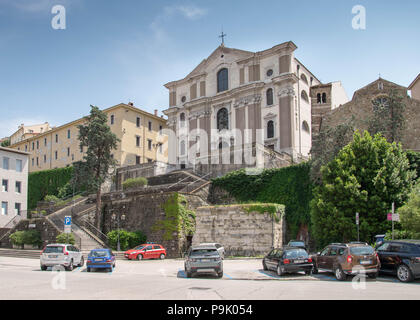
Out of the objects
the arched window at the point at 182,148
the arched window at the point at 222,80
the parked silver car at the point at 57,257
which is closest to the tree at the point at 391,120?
the arched window at the point at 222,80

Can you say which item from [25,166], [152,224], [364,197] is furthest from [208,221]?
[25,166]

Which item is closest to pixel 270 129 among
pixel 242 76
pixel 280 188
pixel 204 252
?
pixel 242 76

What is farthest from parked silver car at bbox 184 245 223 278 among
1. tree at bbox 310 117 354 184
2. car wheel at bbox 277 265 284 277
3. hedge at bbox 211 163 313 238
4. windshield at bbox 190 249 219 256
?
tree at bbox 310 117 354 184

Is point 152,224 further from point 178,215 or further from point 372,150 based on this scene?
point 372,150

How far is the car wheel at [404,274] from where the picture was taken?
577 inches

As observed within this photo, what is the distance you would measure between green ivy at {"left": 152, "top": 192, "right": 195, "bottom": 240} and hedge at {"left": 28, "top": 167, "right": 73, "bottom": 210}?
31.4 m

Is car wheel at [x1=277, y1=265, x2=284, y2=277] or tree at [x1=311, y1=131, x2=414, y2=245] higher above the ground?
tree at [x1=311, y1=131, x2=414, y2=245]

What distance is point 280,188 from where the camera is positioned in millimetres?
33656

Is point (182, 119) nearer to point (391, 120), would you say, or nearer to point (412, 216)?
point (391, 120)

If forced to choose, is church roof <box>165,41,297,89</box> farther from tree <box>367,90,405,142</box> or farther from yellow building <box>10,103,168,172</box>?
tree <box>367,90,405,142</box>

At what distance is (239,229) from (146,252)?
7001mm

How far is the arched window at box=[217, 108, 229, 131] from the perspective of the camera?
173ft

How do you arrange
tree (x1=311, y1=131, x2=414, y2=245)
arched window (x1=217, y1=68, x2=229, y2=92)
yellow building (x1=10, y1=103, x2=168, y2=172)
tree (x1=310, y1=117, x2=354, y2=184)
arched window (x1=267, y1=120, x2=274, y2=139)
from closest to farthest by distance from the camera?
tree (x1=311, y1=131, x2=414, y2=245) → tree (x1=310, y1=117, x2=354, y2=184) → arched window (x1=267, y1=120, x2=274, y2=139) → arched window (x1=217, y1=68, x2=229, y2=92) → yellow building (x1=10, y1=103, x2=168, y2=172)

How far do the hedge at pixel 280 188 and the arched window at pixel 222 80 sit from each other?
65.4 ft
